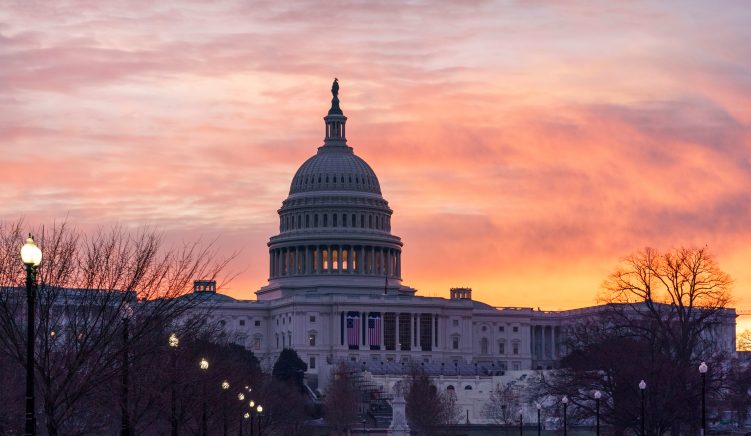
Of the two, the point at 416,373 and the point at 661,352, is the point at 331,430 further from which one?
the point at 661,352

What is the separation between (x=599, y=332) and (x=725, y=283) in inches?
343

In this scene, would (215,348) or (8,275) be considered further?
(215,348)

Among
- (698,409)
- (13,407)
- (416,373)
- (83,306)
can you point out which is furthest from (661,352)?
(416,373)

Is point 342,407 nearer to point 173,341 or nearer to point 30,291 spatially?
point 173,341

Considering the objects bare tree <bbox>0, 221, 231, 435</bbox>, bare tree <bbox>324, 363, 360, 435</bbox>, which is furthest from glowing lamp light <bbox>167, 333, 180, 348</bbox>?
bare tree <bbox>324, 363, 360, 435</bbox>

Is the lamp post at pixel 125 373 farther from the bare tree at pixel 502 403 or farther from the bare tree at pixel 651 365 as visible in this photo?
the bare tree at pixel 502 403

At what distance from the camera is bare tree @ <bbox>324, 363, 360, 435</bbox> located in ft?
504

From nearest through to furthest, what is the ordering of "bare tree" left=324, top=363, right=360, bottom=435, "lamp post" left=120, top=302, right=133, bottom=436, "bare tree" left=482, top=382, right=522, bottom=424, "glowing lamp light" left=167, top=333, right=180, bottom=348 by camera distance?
"lamp post" left=120, top=302, right=133, bottom=436 < "glowing lamp light" left=167, top=333, right=180, bottom=348 < "bare tree" left=324, top=363, right=360, bottom=435 < "bare tree" left=482, top=382, right=522, bottom=424

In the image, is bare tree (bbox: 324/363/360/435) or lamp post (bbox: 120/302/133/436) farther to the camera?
bare tree (bbox: 324/363/360/435)

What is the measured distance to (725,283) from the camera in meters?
108

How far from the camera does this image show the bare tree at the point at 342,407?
15370cm

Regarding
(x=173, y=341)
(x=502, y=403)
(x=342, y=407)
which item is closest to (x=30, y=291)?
(x=173, y=341)

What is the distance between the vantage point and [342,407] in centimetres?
15750

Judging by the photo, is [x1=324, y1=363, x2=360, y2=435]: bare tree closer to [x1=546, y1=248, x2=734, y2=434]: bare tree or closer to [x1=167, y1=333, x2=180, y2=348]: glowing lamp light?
[x1=546, y1=248, x2=734, y2=434]: bare tree
